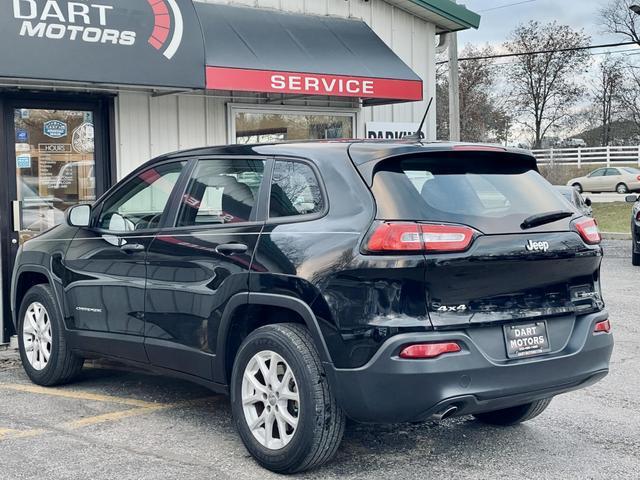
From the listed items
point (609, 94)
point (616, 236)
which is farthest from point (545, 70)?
point (616, 236)

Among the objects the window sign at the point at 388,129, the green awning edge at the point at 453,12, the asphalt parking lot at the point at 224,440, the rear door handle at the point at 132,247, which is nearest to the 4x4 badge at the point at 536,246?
the asphalt parking lot at the point at 224,440

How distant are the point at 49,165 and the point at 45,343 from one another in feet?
9.08

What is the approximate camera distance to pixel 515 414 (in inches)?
217

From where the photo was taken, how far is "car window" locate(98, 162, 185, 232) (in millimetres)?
5797

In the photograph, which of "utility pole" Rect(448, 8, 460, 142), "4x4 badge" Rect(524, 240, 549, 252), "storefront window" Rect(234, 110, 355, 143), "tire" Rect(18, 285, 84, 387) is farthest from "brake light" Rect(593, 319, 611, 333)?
"utility pole" Rect(448, 8, 460, 142)

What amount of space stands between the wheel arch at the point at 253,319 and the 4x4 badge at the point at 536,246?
46.6 inches

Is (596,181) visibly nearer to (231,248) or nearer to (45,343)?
(45,343)

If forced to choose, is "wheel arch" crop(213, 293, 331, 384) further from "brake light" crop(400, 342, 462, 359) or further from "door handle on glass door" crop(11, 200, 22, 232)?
"door handle on glass door" crop(11, 200, 22, 232)

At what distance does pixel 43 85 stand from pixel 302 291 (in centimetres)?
511

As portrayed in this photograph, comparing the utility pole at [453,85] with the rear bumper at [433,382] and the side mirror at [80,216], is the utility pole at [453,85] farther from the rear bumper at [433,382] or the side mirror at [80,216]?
the rear bumper at [433,382]

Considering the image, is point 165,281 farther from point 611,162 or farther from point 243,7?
point 611,162

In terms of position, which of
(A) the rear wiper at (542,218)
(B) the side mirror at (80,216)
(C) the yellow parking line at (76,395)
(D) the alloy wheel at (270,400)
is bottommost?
(C) the yellow parking line at (76,395)

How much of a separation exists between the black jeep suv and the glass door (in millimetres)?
3543

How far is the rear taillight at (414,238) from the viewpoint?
423 cm
